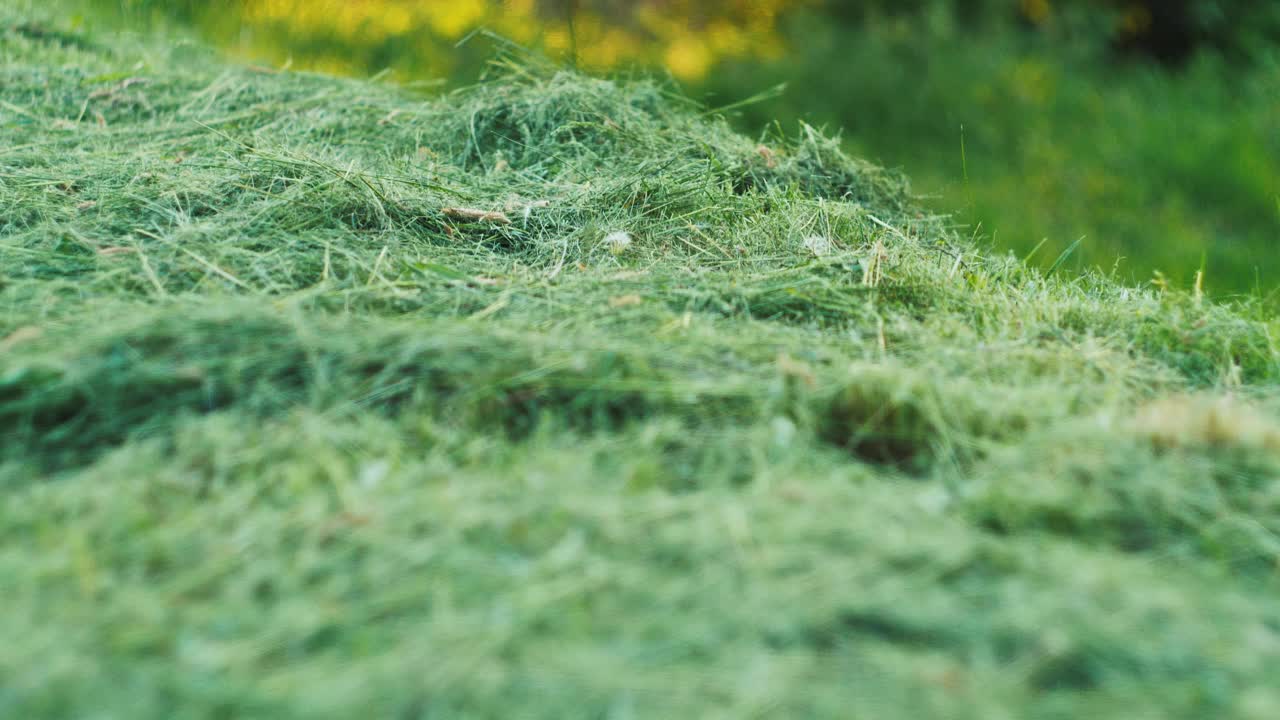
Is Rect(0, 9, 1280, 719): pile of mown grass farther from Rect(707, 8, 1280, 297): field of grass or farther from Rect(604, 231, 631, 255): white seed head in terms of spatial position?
Rect(707, 8, 1280, 297): field of grass

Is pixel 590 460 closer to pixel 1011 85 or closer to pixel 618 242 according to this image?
pixel 618 242

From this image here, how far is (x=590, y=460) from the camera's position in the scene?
126 cm

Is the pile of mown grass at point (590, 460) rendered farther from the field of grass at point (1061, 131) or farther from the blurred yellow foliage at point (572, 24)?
the blurred yellow foliage at point (572, 24)

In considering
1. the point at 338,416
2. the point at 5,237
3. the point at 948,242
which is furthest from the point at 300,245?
the point at 948,242

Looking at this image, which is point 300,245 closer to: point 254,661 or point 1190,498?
point 254,661

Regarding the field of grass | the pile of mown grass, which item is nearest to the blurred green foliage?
the field of grass

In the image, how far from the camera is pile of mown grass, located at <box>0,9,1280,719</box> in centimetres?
93

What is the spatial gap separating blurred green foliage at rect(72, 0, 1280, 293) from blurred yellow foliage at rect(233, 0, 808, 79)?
2cm

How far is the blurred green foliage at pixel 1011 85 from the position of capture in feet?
11.9

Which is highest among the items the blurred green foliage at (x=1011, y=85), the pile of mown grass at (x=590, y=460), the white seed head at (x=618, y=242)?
the blurred green foliage at (x=1011, y=85)

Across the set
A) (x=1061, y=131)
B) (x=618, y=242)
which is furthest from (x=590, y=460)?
(x=1061, y=131)

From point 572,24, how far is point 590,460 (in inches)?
104

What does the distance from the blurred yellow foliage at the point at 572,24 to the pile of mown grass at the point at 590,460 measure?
1722 mm

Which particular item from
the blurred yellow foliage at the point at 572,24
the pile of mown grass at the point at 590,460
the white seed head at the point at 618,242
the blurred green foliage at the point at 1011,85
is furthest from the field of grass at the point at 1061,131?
the white seed head at the point at 618,242
